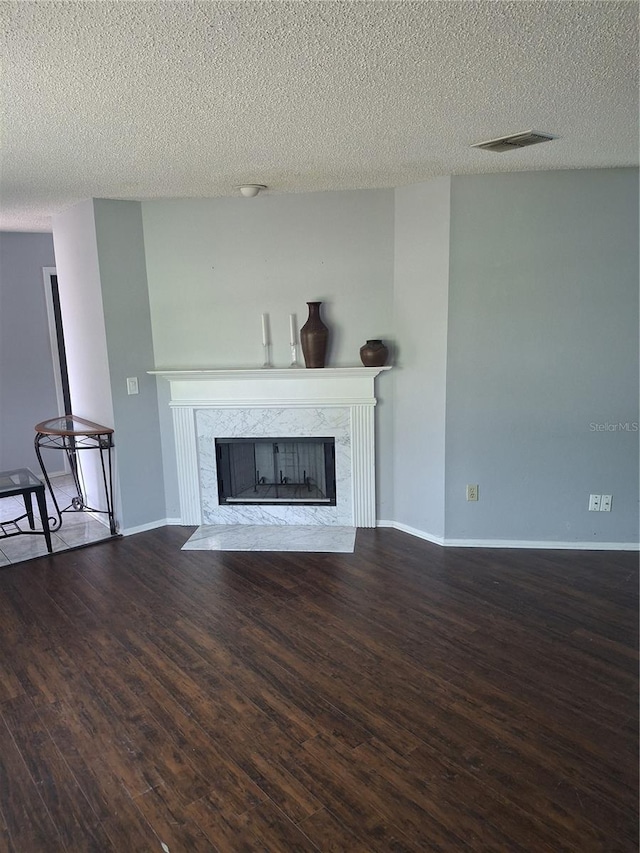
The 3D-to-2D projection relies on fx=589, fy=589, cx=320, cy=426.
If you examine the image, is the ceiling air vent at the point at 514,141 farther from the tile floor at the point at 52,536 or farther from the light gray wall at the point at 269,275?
the tile floor at the point at 52,536

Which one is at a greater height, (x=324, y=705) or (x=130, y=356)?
(x=130, y=356)

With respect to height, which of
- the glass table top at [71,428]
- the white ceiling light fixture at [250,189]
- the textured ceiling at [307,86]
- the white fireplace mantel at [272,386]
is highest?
the white ceiling light fixture at [250,189]

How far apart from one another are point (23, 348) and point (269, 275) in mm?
2809

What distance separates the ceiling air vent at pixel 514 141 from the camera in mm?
2629

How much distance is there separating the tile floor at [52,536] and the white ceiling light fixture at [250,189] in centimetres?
260

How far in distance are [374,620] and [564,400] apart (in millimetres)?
1811

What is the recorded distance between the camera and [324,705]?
8.04 feet

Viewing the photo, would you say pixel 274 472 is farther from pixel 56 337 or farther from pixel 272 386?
pixel 56 337

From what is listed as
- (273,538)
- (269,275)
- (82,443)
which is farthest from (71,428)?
(269,275)

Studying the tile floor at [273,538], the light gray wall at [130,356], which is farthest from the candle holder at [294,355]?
the tile floor at [273,538]

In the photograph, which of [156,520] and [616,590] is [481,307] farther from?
[156,520]

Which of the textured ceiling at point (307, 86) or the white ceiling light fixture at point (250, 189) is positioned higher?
the white ceiling light fixture at point (250, 189)

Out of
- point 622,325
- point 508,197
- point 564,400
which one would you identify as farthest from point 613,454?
point 508,197

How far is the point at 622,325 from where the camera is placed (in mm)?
3553
